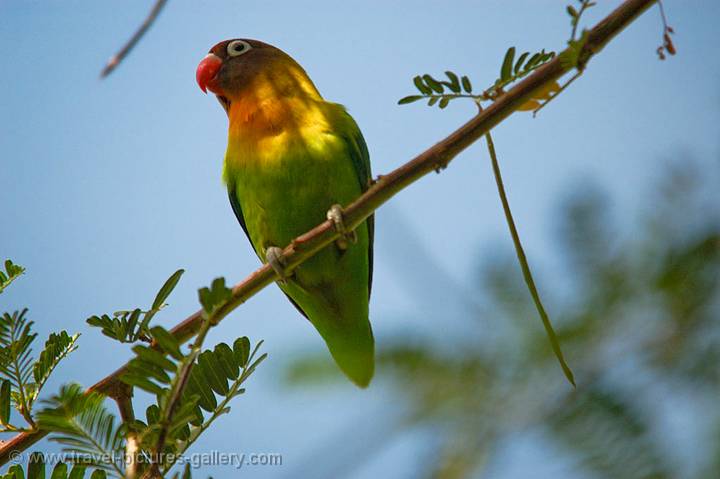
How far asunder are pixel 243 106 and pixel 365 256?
96cm

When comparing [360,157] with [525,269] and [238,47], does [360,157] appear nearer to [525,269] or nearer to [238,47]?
[238,47]

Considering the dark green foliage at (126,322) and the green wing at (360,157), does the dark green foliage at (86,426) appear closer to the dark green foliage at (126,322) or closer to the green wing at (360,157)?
the dark green foliage at (126,322)

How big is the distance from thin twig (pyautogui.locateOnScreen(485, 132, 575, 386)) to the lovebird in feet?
3.43

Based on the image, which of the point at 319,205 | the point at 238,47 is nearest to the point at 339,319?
the point at 319,205

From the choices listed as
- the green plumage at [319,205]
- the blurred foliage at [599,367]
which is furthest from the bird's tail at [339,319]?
the blurred foliage at [599,367]

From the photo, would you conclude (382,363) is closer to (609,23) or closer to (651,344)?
(651,344)

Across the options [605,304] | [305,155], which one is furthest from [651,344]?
[305,155]

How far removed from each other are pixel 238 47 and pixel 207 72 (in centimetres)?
24

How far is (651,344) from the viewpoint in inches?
28.7

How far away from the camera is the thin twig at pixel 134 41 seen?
1186 mm

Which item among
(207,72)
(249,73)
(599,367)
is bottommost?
(599,367)

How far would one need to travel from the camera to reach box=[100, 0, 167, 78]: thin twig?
46.7 inches

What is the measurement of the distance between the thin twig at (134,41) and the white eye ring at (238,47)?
2499mm

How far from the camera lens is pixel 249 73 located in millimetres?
3469
